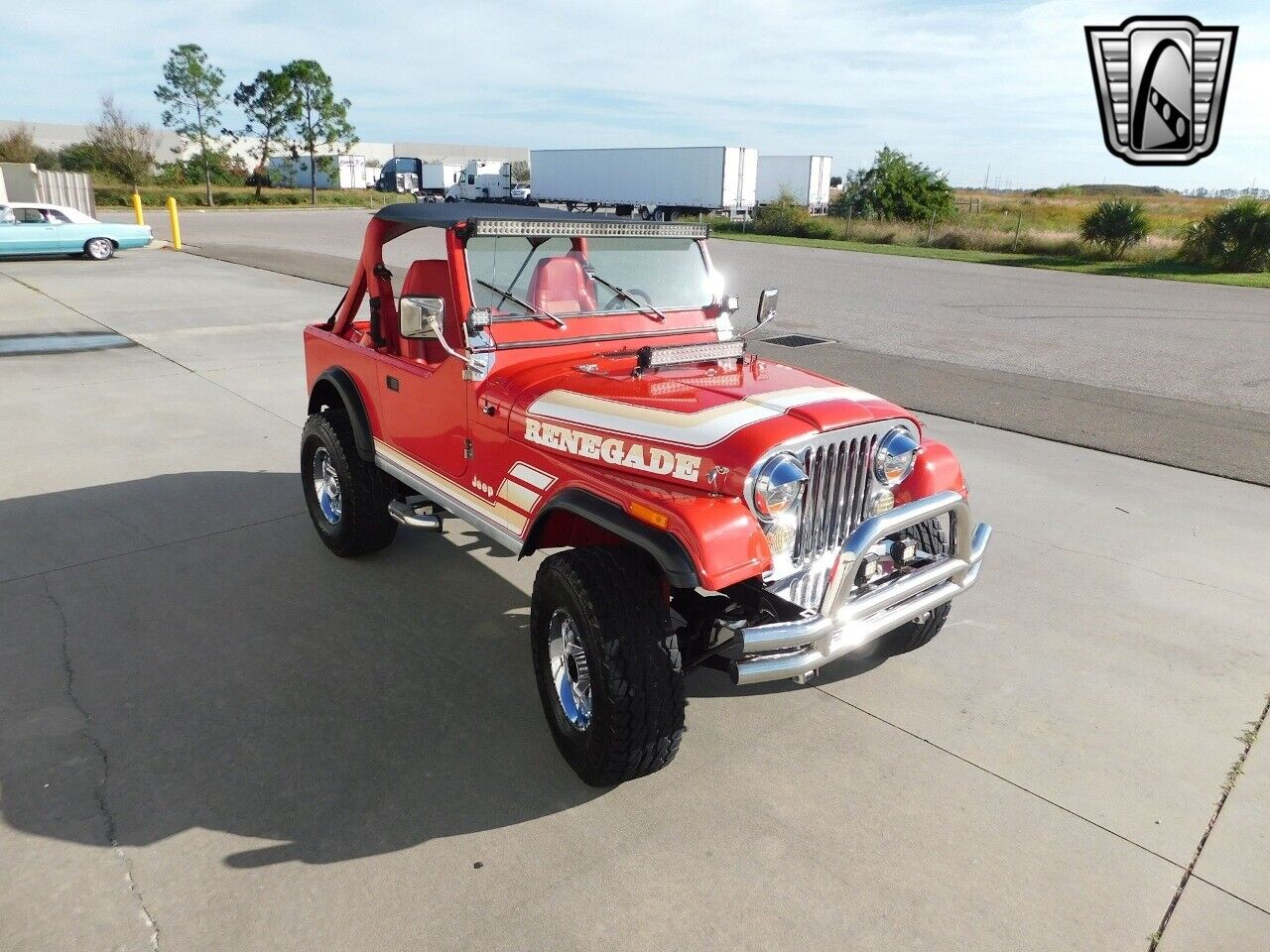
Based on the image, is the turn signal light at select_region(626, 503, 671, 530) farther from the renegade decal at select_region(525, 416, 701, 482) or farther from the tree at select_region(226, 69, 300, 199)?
the tree at select_region(226, 69, 300, 199)

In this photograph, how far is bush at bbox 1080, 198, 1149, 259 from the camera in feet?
84.3

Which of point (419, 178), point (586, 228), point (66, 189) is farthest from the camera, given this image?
point (419, 178)

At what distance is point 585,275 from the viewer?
14.1ft

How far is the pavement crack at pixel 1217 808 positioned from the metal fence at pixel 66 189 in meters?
29.7

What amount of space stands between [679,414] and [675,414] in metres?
0.01

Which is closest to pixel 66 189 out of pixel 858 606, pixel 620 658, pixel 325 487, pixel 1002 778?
pixel 325 487

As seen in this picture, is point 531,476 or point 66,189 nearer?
point 531,476

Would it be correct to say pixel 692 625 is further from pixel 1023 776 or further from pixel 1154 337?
pixel 1154 337

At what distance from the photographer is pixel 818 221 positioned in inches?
1389

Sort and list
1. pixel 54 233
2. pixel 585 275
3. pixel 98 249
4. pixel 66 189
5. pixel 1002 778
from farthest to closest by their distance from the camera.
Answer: pixel 66 189, pixel 98 249, pixel 54 233, pixel 585 275, pixel 1002 778

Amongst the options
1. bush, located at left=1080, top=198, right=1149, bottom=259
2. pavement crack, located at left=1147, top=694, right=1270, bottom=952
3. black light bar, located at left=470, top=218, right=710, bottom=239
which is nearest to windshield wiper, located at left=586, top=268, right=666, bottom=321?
black light bar, located at left=470, top=218, right=710, bottom=239

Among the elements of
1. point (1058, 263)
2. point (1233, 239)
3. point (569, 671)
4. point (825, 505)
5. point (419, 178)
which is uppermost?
point (419, 178)

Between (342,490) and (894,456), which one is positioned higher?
(894,456)

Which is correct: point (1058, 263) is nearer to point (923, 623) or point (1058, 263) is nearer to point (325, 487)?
point (923, 623)
